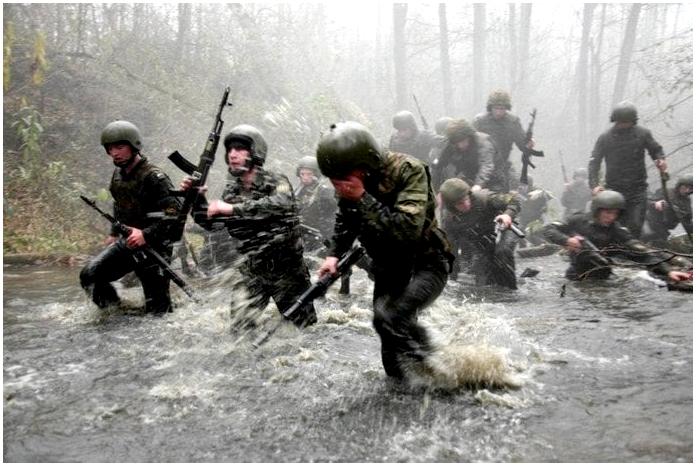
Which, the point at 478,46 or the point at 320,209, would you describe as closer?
the point at 320,209

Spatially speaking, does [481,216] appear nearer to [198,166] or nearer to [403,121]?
[403,121]

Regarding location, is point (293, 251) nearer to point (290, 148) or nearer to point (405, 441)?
point (405, 441)

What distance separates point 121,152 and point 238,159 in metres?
1.39

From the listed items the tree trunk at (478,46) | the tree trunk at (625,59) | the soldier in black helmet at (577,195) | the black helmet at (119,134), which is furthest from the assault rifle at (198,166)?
the tree trunk at (478,46)

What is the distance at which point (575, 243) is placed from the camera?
738cm

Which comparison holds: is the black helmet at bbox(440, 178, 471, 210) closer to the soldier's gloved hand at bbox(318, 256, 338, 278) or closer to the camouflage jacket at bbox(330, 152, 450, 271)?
the camouflage jacket at bbox(330, 152, 450, 271)

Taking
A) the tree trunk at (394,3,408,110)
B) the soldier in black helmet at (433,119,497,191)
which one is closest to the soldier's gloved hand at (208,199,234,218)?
the soldier in black helmet at (433,119,497,191)

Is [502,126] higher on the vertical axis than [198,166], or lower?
lower

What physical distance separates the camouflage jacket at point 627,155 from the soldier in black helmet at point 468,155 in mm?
1768

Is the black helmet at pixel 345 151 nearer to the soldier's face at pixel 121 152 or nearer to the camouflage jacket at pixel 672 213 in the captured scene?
the soldier's face at pixel 121 152

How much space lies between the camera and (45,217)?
34.0 ft

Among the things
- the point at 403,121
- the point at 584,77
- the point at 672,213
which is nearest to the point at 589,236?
the point at 672,213

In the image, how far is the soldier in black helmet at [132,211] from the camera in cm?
555

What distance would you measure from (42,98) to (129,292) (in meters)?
6.75
